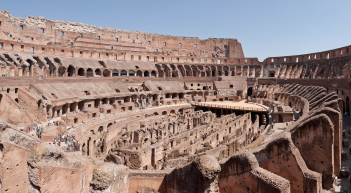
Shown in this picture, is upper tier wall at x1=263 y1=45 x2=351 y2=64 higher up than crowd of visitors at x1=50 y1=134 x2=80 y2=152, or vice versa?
upper tier wall at x1=263 y1=45 x2=351 y2=64

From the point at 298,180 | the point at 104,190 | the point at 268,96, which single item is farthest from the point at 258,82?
the point at 104,190

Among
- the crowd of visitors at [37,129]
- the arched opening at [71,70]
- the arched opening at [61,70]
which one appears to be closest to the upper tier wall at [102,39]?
the arched opening at [71,70]

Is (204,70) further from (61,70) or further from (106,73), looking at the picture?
(61,70)

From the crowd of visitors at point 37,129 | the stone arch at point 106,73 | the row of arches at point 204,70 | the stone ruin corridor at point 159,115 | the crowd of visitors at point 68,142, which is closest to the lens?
the stone ruin corridor at point 159,115

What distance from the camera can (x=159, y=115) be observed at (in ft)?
98.4

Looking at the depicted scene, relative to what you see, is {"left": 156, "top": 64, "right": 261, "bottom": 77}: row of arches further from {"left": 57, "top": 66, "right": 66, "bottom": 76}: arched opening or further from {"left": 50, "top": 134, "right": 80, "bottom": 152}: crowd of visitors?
{"left": 50, "top": 134, "right": 80, "bottom": 152}: crowd of visitors

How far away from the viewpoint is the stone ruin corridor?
7820 mm

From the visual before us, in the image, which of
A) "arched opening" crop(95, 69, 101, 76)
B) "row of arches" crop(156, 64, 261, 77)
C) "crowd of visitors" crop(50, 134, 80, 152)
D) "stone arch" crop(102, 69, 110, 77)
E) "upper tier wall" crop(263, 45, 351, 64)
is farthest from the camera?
"row of arches" crop(156, 64, 261, 77)

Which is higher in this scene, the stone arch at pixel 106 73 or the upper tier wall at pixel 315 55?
the upper tier wall at pixel 315 55

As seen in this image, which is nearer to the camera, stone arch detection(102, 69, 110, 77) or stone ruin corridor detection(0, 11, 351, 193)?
stone ruin corridor detection(0, 11, 351, 193)

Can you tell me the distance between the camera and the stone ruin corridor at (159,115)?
7.82 metres

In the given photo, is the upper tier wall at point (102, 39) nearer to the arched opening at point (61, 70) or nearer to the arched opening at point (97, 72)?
the arched opening at point (97, 72)

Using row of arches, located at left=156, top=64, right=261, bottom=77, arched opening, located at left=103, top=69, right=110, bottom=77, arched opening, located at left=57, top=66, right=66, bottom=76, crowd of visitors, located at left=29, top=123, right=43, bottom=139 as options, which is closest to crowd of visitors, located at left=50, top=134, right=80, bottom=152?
crowd of visitors, located at left=29, top=123, right=43, bottom=139

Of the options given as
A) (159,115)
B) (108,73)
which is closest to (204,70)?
(108,73)
